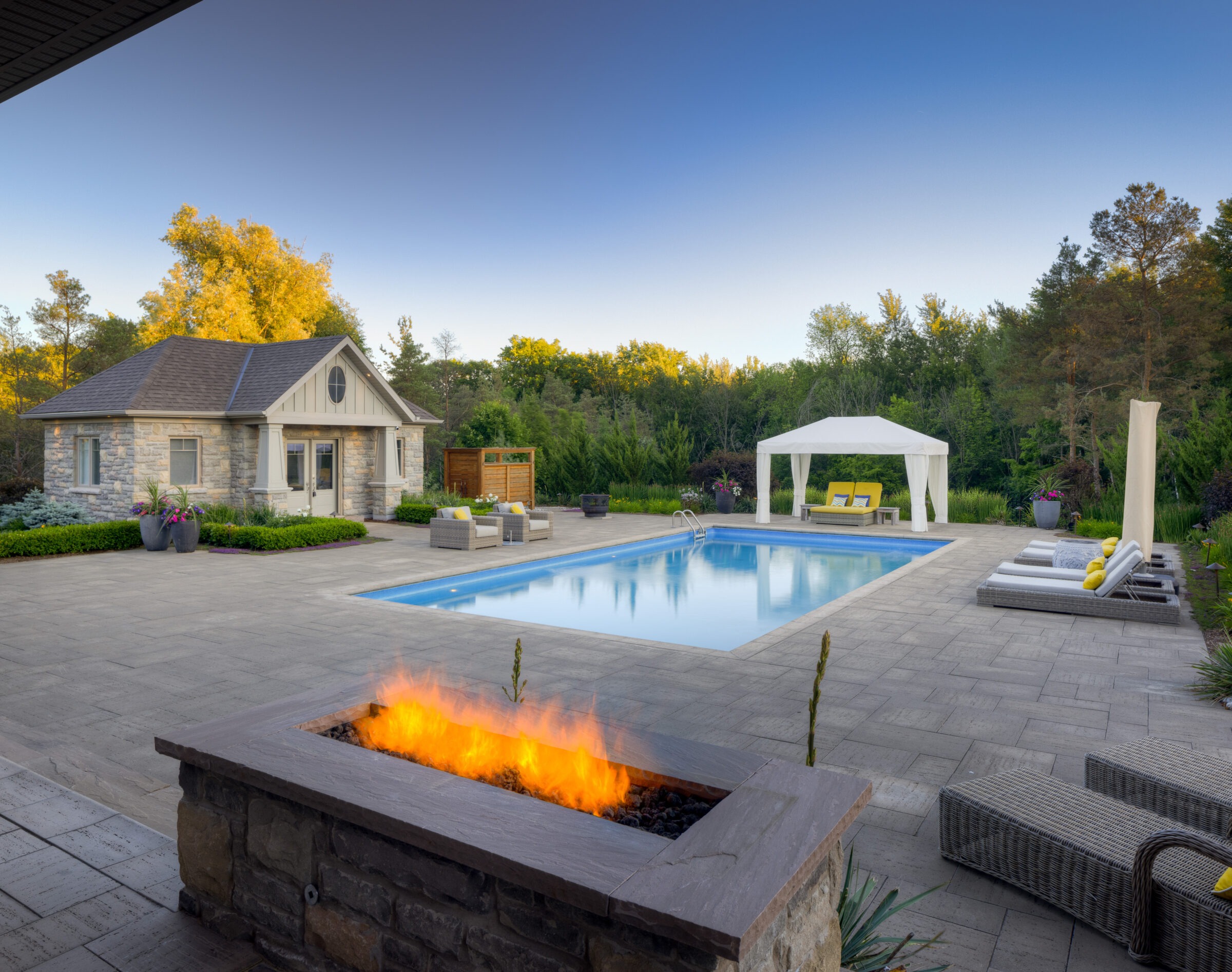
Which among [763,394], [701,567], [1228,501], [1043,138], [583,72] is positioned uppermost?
Result: [583,72]

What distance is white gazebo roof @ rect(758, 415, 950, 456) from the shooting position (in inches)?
629

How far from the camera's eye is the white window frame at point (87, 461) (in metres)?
15.9

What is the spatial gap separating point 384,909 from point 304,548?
1242 cm

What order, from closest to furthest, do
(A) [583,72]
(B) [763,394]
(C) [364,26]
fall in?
(C) [364,26] → (A) [583,72] → (B) [763,394]

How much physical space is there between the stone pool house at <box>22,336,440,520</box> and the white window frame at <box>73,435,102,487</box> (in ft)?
0.09

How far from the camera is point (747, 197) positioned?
881 inches

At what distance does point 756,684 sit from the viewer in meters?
5.72

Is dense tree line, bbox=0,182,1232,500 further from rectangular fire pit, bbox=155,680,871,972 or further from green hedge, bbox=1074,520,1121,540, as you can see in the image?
rectangular fire pit, bbox=155,680,871,972

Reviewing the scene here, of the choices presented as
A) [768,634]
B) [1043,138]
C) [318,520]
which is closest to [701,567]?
[768,634]

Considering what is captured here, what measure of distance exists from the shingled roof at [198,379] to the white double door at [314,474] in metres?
1.38

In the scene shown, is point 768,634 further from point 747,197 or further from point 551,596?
point 747,197

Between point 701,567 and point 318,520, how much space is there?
23.5 ft

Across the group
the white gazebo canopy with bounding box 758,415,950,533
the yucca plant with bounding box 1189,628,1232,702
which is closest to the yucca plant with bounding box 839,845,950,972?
the yucca plant with bounding box 1189,628,1232,702

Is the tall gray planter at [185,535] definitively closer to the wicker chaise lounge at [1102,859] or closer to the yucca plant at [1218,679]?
the wicker chaise lounge at [1102,859]
